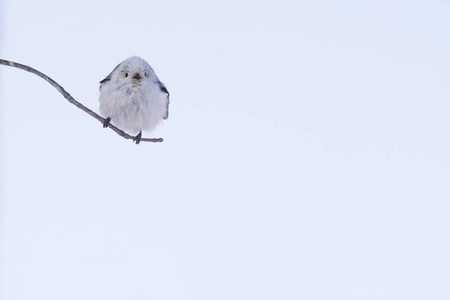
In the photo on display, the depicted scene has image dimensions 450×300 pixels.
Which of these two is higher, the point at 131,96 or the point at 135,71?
the point at 135,71

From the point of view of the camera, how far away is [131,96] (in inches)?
364

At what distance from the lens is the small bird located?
9.25 m

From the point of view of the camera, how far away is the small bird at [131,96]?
A: 9.25m

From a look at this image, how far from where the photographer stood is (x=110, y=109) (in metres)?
9.33

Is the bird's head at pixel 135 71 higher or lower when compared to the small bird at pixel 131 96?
higher

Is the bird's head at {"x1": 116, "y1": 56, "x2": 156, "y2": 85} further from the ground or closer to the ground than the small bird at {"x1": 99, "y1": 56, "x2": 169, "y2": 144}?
further from the ground

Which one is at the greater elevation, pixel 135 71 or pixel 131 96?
pixel 135 71

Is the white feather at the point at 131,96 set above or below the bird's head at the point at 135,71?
below

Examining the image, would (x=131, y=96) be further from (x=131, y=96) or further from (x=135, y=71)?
(x=135, y=71)

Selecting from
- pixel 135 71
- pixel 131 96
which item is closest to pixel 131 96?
pixel 131 96

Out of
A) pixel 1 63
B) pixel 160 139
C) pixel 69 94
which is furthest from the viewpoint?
pixel 160 139

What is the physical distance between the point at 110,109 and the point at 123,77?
0.55 m

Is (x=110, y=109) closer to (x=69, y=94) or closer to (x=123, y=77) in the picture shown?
(x=123, y=77)

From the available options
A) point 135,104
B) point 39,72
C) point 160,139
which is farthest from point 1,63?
point 135,104
